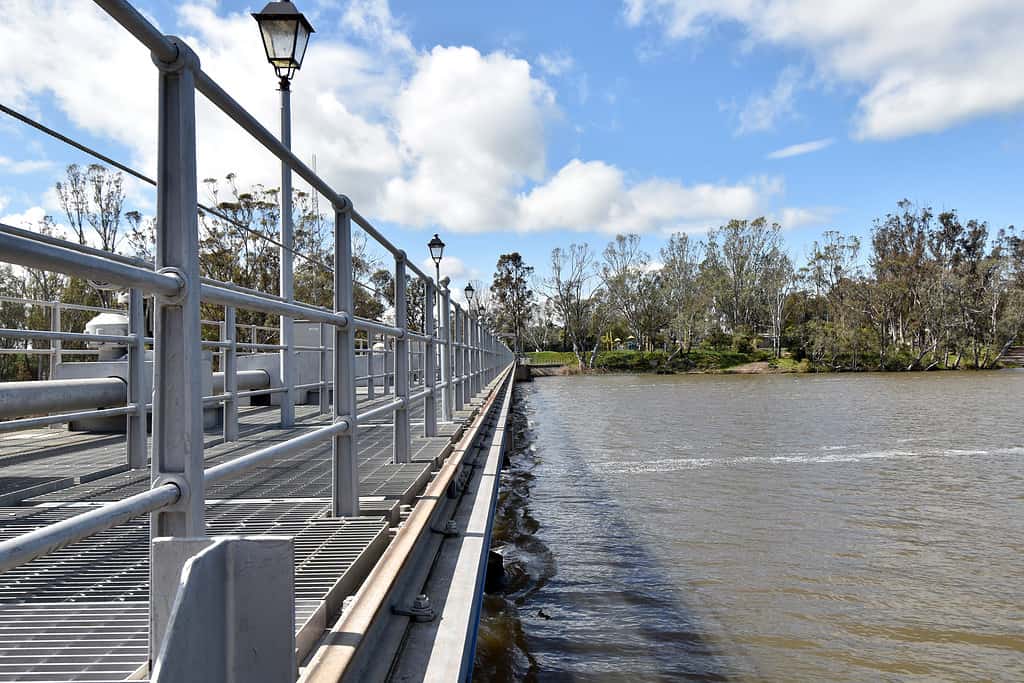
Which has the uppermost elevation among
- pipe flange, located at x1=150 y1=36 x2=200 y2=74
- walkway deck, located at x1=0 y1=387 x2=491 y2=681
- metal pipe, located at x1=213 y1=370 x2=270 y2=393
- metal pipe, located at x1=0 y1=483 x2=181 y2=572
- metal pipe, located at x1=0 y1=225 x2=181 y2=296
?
pipe flange, located at x1=150 y1=36 x2=200 y2=74

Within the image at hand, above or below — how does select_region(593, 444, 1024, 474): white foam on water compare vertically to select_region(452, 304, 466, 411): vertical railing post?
below

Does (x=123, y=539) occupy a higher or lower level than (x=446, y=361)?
lower

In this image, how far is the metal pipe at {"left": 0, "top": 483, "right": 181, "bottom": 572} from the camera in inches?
40.0

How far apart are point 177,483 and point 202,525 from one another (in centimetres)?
15

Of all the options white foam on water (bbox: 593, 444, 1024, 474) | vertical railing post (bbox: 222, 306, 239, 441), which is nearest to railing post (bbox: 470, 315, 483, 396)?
white foam on water (bbox: 593, 444, 1024, 474)

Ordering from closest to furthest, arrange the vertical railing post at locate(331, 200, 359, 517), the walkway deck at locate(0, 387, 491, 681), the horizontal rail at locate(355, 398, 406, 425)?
the walkway deck at locate(0, 387, 491, 681)
the vertical railing post at locate(331, 200, 359, 517)
the horizontal rail at locate(355, 398, 406, 425)

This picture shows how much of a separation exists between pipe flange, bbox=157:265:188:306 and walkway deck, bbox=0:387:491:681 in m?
0.76

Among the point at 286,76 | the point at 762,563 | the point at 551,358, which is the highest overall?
the point at 286,76

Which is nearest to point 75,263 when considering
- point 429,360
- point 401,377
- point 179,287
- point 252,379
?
point 179,287

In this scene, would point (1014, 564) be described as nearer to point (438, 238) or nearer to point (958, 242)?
point (438, 238)

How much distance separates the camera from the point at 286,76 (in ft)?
23.9

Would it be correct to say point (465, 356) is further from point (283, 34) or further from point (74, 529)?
point (74, 529)

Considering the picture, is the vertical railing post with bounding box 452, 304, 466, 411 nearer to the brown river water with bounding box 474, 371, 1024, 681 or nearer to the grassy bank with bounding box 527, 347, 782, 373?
the brown river water with bounding box 474, 371, 1024, 681

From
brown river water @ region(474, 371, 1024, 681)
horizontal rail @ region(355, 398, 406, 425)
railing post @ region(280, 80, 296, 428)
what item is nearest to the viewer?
horizontal rail @ region(355, 398, 406, 425)
